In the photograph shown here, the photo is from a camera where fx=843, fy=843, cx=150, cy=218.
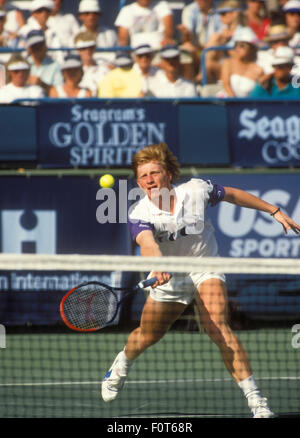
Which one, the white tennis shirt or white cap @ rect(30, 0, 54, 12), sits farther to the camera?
white cap @ rect(30, 0, 54, 12)

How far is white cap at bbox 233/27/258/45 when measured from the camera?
9.91m

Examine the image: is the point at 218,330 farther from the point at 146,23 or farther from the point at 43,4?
the point at 43,4

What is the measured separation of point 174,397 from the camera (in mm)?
5594

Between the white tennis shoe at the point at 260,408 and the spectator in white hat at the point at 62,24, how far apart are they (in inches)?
276

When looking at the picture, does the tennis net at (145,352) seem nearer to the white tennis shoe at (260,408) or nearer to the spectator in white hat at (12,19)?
the white tennis shoe at (260,408)

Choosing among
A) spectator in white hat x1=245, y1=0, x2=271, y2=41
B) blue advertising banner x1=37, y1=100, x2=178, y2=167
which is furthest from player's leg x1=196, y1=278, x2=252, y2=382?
spectator in white hat x1=245, y1=0, x2=271, y2=41

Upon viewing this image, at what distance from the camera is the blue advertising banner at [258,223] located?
877 centimetres

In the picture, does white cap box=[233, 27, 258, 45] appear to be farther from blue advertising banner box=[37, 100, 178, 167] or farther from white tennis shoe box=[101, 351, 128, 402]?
white tennis shoe box=[101, 351, 128, 402]

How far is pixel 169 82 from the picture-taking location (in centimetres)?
980

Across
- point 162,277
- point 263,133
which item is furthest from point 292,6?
point 162,277

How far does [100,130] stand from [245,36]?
7.67 ft

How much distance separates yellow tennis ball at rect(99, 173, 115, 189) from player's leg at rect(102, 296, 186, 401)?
3.54m

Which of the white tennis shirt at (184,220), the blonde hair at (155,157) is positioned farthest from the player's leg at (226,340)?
the blonde hair at (155,157)

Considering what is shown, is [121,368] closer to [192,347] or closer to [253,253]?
[192,347]
